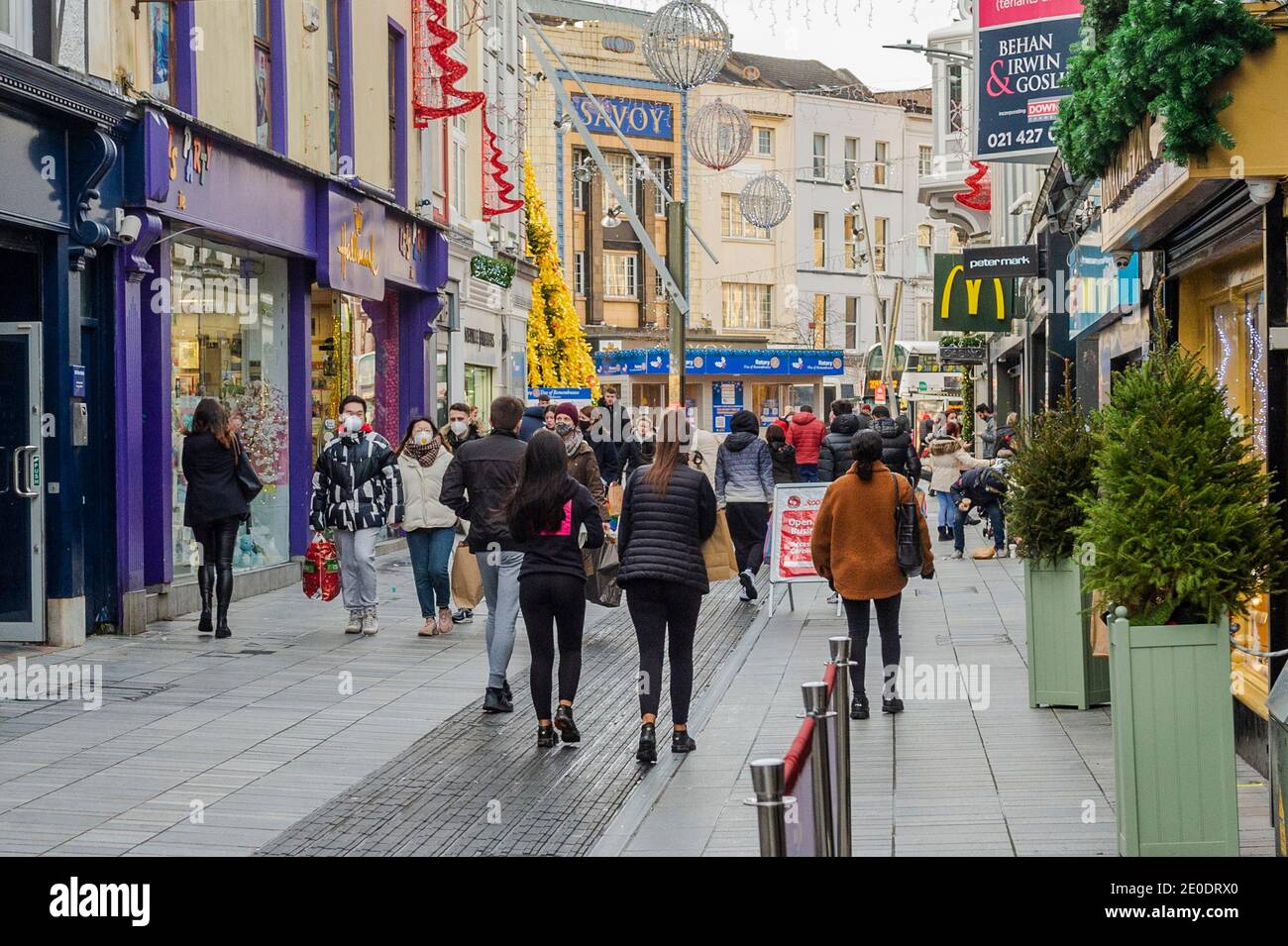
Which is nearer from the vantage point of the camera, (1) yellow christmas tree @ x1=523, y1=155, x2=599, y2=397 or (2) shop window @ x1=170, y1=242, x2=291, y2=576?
(2) shop window @ x1=170, y1=242, x2=291, y2=576

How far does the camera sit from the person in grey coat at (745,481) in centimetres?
1675

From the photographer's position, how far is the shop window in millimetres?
15484

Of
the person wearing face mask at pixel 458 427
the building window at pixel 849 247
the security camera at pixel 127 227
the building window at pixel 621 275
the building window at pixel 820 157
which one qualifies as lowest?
the person wearing face mask at pixel 458 427

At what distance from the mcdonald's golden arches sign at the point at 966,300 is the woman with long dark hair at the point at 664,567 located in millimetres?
14403

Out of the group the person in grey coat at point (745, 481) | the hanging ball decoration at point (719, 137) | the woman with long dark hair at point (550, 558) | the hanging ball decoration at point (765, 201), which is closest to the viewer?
the woman with long dark hair at point (550, 558)

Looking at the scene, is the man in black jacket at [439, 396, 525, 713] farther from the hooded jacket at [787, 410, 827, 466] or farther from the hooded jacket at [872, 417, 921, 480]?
the hooded jacket at [787, 410, 827, 466]

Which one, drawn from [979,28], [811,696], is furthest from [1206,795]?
[979,28]

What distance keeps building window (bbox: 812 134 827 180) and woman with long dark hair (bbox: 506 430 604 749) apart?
196ft

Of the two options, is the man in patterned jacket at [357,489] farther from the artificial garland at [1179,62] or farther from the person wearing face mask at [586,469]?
the artificial garland at [1179,62]

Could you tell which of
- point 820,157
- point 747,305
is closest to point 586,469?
point 747,305

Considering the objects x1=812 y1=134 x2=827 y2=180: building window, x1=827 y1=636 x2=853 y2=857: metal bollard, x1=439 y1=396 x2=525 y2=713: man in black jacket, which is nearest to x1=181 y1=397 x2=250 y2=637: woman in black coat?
x1=439 y1=396 x2=525 y2=713: man in black jacket

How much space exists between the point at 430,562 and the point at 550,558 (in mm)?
4882

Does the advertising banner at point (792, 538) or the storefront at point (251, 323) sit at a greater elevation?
the storefront at point (251, 323)

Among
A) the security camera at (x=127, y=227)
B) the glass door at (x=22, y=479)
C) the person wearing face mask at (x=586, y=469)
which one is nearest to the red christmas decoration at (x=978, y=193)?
the person wearing face mask at (x=586, y=469)
